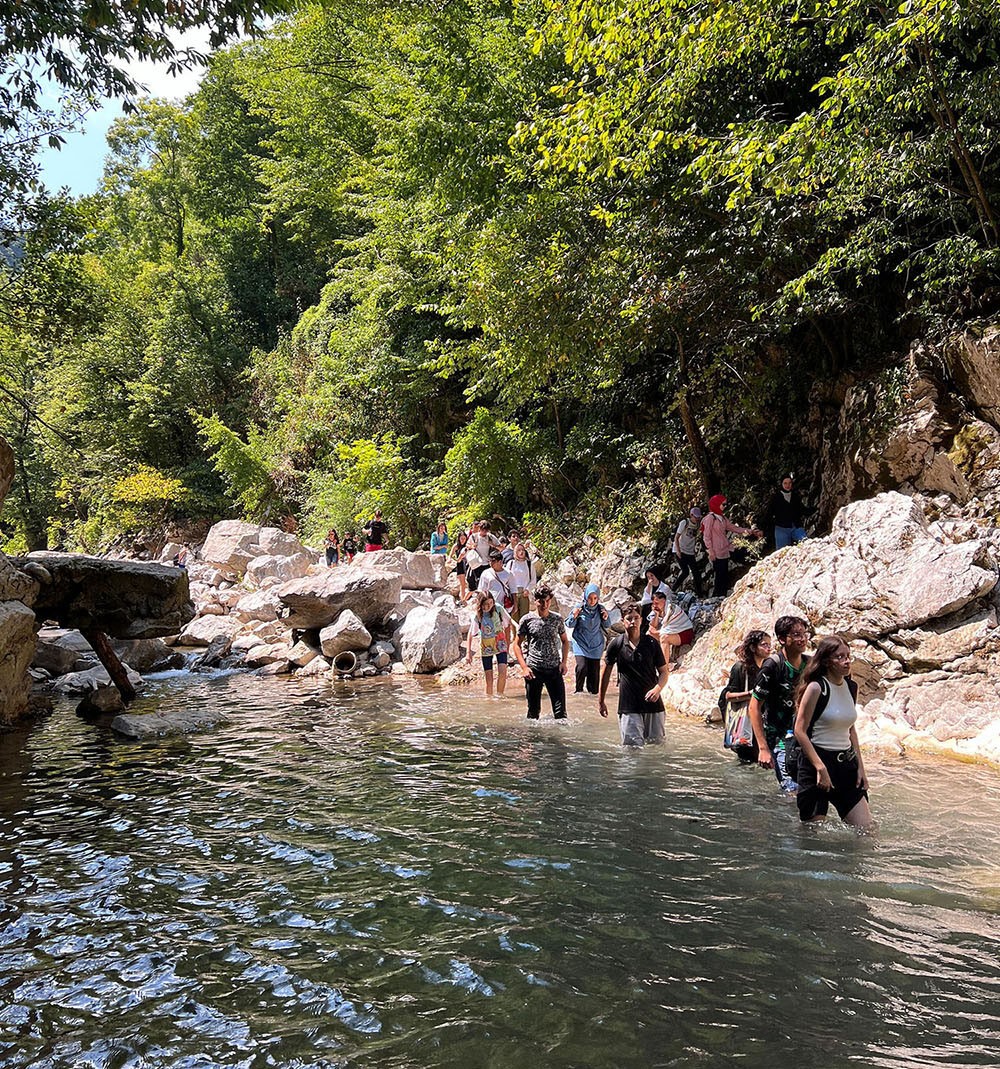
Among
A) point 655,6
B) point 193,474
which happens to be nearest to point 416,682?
point 655,6

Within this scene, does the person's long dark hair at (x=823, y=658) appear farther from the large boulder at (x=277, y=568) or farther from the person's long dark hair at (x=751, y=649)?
the large boulder at (x=277, y=568)

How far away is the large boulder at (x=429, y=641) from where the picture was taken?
1631 centimetres

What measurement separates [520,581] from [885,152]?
358 inches

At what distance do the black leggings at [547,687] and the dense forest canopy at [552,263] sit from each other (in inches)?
270

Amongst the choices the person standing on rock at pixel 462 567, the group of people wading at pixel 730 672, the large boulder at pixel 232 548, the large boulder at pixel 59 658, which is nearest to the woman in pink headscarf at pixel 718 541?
the group of people wading at pixel 730 672

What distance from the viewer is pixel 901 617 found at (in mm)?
10305

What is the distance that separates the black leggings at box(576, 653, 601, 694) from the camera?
12.8 m

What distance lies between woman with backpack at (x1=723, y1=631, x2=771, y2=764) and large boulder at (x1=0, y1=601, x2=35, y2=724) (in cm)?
995

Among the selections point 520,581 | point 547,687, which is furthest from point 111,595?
point 547,687

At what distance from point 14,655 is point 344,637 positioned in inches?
244

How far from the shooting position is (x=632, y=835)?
6465 mm

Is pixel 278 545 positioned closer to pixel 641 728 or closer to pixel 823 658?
pixel 641 728

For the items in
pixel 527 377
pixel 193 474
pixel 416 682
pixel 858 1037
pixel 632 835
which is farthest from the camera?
pixel 193 474

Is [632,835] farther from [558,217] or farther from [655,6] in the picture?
[558,217]
